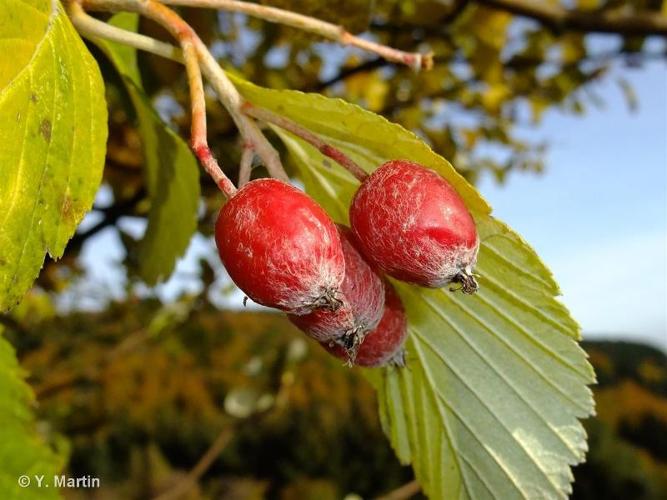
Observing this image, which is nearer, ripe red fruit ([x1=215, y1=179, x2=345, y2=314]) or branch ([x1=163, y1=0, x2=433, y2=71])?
ripe red fruit ([x1=215, y1=179, x2=345, y2=314])

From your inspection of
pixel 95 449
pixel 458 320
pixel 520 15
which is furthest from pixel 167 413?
pixel 458 320

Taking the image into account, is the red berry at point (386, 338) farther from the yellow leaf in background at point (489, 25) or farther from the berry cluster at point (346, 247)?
the yellow leaf in background at point (489, 25)

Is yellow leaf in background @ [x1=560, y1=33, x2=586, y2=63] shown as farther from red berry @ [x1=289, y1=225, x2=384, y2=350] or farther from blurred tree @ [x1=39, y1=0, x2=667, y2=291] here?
red berry @ [x1=289, y1=225, x2=384, y2=350]

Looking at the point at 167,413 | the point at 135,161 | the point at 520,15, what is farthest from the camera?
the point at 167,413

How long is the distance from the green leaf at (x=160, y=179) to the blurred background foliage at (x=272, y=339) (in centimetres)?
11

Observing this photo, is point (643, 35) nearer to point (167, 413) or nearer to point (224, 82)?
point (224, 82)

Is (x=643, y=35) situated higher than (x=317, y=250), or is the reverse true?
(x=643, y=35)

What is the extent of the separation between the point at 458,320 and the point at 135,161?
2016 mm

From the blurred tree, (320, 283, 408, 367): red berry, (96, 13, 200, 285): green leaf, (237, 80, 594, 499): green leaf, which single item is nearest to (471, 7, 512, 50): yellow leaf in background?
the blurred tree

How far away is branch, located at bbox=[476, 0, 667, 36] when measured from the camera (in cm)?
218

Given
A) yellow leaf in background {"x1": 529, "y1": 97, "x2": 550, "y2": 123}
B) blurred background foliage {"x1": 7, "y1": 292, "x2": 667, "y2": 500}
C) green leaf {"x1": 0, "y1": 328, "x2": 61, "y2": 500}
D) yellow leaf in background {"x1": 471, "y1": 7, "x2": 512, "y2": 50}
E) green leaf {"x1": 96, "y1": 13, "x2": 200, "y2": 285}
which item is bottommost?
blurred background foliage {"x1": 7, "y1": 292, "x2": 667, "y2": 500}

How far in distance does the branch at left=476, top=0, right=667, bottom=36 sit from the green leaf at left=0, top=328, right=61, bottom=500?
178cm

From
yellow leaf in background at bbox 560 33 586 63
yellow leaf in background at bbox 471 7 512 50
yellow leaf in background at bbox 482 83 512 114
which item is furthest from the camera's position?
yellow leaf in background at bbox 482 83 512 114

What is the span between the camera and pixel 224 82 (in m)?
0.79
